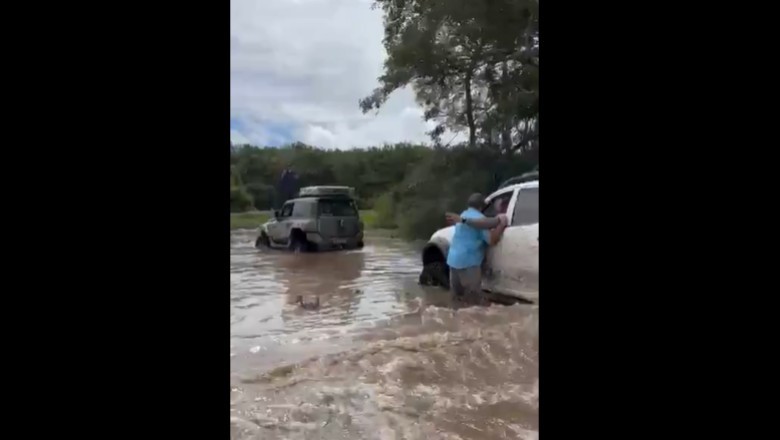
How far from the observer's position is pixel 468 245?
8.02 m

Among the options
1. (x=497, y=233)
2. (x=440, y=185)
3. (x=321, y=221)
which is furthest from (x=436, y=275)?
(x=321, y=221)

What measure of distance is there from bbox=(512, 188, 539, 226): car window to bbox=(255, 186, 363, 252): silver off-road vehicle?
4.53 metres

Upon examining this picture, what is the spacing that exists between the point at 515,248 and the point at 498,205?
68 centimetres

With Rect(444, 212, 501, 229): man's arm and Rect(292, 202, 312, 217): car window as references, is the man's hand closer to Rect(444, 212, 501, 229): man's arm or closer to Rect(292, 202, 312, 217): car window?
Rect(444, 212, 501, 229): man's arm

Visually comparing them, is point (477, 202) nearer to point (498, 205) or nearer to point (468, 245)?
point (498, 205)

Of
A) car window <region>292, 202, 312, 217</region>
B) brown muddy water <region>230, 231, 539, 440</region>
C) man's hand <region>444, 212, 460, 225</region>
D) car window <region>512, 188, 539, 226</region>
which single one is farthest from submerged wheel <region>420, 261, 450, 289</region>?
car window <region>292, 202, 312, 217</region>

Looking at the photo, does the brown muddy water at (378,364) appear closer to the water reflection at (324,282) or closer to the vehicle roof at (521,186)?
the water reflection at (324,282)

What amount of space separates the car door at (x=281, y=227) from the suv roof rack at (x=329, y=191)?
715mm

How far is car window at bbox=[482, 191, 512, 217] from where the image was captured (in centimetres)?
778
